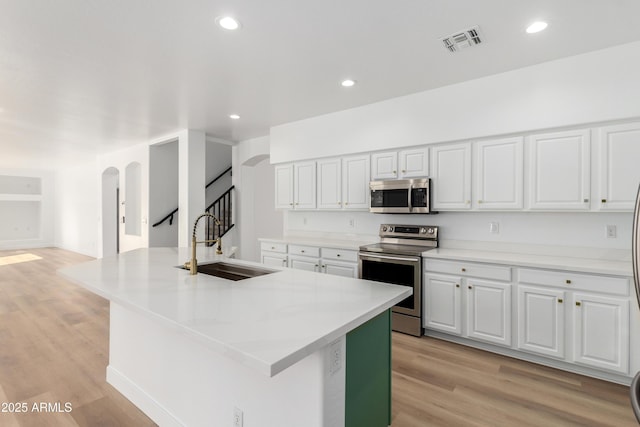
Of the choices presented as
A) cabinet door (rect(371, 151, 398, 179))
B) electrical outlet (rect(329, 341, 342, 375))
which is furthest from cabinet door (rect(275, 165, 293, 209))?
electrical outlet (rect(329, 341, 342, 375))

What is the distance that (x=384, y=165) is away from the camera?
383 cm

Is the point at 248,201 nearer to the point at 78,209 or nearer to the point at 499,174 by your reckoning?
the point at 499,174

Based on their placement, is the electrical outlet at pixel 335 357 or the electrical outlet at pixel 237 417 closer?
the electrical outlet at pixel 335 357

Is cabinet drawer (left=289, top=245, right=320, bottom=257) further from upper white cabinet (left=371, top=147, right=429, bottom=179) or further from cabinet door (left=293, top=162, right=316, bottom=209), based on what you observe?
upper white cabinet (left=371, top=147, right=429, bottom=179)

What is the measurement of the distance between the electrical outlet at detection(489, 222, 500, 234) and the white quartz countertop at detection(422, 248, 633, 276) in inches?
9.0

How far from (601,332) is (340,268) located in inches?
94.2

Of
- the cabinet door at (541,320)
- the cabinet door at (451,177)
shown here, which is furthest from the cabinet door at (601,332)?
the cabinet door at (451,177)

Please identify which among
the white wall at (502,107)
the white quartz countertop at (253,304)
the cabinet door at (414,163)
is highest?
the white wall at (502,107)

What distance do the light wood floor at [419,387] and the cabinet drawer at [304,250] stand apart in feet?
4.57

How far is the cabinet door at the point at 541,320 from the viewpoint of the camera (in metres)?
2.55

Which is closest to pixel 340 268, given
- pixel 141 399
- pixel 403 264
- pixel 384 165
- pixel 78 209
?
pixel 403 264

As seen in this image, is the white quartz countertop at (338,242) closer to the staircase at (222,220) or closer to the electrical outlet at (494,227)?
the electrical outlet at (494,227)

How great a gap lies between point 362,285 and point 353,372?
47cm

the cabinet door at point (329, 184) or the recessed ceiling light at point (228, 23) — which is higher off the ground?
the recessed ceiling light at point (228, 23)
